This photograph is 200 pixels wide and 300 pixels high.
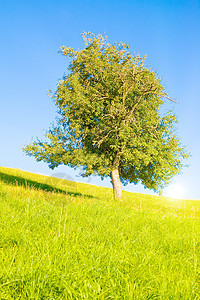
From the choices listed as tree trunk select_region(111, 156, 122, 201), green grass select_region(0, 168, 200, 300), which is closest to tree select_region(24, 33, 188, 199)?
tree trunk select_region(111, 156, 122, 201)

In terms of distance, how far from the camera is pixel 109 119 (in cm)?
1659

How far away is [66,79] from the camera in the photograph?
17734mm

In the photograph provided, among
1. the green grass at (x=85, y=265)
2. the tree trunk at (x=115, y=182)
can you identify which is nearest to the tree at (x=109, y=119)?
the tree trunk at (x=115, y=182)

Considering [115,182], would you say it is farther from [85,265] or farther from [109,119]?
[85,265]

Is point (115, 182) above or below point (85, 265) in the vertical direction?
above

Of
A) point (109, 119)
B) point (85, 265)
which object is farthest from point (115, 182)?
point (85, 265)

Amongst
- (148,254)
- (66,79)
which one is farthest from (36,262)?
(66,79)

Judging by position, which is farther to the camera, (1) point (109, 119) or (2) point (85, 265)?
(1) point (109, 119)

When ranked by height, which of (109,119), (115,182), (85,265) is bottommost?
(85,265)

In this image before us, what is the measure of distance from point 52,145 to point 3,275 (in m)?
14.5

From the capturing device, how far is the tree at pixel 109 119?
16031 millimetres

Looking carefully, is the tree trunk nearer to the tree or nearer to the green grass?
the tree

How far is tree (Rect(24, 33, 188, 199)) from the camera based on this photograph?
16031 mm

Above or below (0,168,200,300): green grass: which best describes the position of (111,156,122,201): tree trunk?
above
